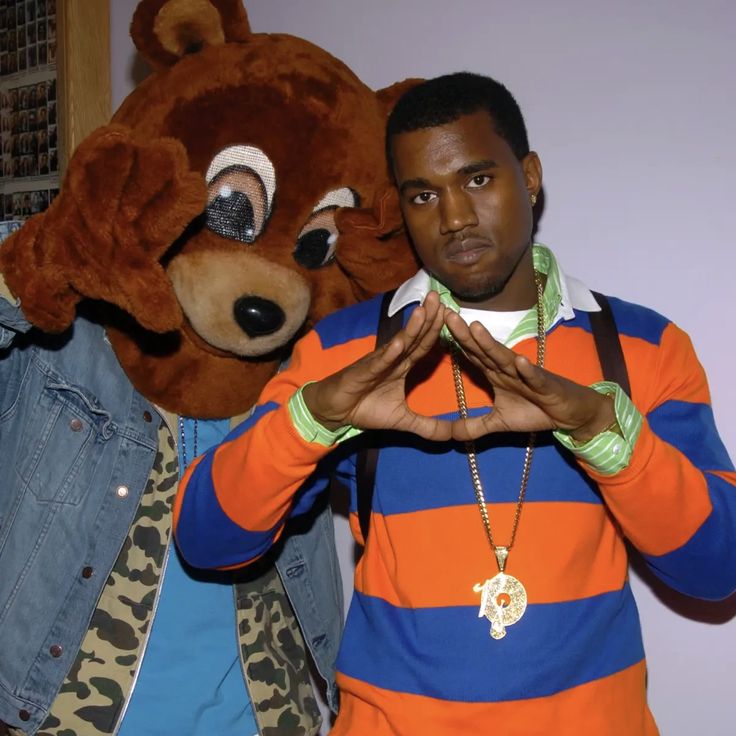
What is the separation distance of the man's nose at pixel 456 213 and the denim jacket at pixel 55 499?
1.92ft

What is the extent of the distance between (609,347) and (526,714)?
1.68 ft

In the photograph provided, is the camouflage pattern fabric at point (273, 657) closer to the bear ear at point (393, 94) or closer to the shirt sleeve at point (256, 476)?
the shirt sleeve at point (256, 476)

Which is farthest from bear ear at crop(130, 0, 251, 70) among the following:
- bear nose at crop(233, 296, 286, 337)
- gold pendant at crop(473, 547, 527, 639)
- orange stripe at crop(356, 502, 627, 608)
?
gold pendant at crop(473, 547, 527, 639)

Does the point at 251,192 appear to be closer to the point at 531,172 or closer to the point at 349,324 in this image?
the point at 349,324

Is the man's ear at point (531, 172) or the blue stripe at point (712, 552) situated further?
the man's ear at point (531, 172)

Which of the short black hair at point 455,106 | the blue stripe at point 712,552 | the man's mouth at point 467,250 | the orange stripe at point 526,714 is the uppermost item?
the short black hair at point 455,106

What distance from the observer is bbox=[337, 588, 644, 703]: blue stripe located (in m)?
1.31

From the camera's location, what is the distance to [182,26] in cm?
149

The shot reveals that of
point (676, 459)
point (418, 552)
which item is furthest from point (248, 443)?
point (676, 459)

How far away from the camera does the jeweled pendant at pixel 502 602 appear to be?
1.31m

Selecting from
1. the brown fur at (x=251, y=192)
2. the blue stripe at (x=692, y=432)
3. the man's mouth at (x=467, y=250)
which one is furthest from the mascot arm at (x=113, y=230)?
the blue stripe at (x=692, y=432)

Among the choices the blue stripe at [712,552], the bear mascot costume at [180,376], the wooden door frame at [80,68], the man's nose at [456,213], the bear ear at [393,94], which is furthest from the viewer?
the wooden door frame at [80,68]

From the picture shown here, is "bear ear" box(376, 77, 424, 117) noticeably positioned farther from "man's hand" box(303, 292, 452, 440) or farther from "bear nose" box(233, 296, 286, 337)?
"man's hand" box(303, 292, 452, 440)

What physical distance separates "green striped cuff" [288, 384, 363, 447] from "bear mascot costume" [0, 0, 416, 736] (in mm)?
216
